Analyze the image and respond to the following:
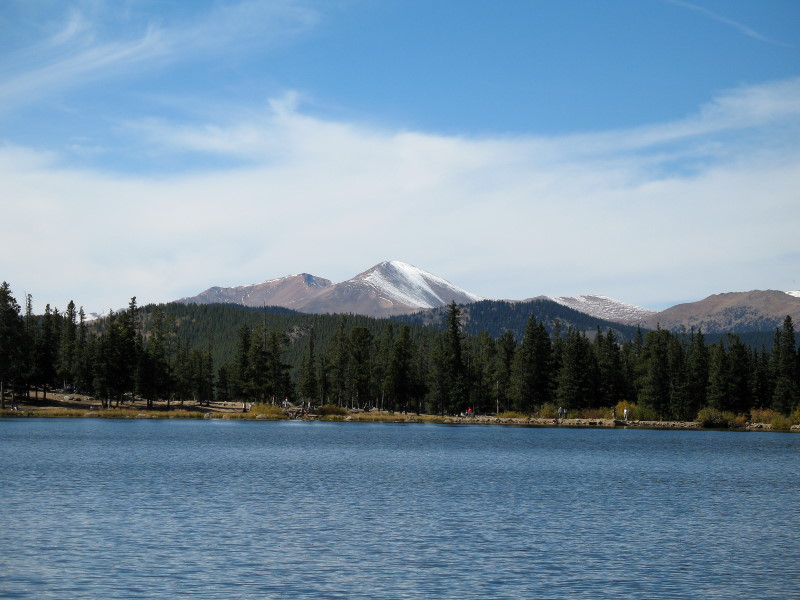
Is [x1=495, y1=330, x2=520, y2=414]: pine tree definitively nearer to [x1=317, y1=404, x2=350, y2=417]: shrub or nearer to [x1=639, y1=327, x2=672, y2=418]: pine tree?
[x1=639, y1=327, x2=672, y2=418]: pine tree

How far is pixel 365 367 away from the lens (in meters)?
180

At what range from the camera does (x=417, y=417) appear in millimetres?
161125

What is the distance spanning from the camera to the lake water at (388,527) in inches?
1010

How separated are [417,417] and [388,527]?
12604cm

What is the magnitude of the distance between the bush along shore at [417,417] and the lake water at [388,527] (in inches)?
3189

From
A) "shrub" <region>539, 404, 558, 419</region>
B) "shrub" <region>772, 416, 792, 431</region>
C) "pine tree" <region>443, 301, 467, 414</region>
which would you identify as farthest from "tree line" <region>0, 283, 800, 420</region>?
"shrub" <region>772, 416, 792, 431</region>

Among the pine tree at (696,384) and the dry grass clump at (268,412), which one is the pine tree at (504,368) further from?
the dry grass clump at (268,412)

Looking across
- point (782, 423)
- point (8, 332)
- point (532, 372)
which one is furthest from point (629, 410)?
point (8, 332)

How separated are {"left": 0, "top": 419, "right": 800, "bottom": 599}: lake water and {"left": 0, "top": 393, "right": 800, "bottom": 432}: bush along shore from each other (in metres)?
81.0

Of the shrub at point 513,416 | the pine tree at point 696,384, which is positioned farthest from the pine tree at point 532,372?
the pine tree at point 696,384

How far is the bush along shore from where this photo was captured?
147875 millimetres

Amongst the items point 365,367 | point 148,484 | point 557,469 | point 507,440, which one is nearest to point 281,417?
point 365,367

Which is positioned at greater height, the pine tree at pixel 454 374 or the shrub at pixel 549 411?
the pine tree at pixel 454 374

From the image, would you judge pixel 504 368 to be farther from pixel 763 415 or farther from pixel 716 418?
pixel 763 415
